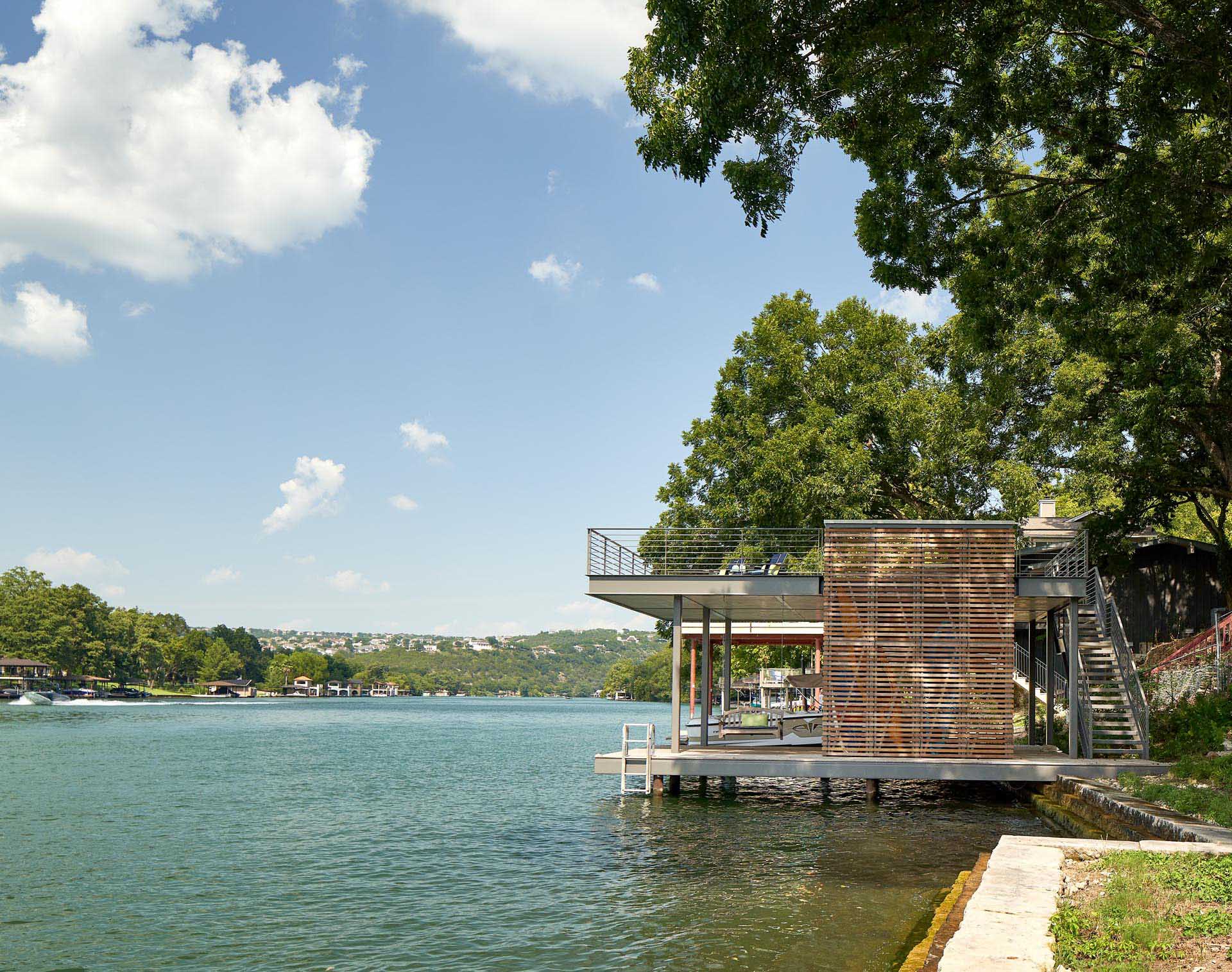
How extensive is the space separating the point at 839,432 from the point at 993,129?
18.3 m

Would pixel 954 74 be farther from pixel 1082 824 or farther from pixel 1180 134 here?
pixel 1082 824

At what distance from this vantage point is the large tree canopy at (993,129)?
11.7m

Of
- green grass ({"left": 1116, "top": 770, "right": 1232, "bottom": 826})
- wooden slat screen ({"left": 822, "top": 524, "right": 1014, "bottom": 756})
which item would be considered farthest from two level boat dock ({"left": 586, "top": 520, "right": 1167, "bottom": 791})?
green grass ({"left": 1116, "top": 770, "right": 1232, "bottom": 826})

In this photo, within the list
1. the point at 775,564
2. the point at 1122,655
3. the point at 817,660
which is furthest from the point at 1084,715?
the point at 817,660

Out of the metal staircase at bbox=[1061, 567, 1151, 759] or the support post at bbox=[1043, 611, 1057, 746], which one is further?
the support post at bbox=[1043, 611, 1057, 746]

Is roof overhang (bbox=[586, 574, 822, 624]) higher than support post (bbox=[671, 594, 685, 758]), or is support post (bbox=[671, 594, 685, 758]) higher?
roof overhang (bbox=[586, 574, 822, 624])

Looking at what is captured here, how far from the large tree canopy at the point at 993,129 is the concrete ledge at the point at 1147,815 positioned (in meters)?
7.76

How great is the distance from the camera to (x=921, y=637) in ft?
67.2

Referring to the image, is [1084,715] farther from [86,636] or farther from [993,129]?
[86,636]

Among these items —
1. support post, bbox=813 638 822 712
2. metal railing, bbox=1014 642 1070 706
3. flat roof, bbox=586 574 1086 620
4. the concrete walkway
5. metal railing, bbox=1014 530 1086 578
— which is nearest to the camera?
the concrete walkway

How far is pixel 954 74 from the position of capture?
13594 millimetres

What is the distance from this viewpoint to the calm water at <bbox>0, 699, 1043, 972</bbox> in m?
11.2

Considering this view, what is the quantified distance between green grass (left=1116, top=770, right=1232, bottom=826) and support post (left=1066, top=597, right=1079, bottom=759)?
3.57 meters

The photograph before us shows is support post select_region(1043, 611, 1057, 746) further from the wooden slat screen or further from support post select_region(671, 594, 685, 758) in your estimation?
support post select_region(671, 594, 685, 758)
